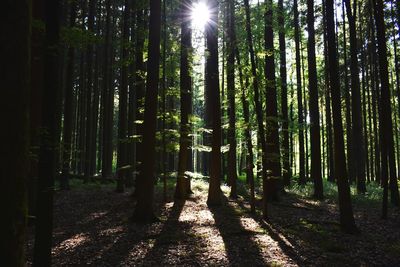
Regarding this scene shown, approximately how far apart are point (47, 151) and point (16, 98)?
3.18 metres

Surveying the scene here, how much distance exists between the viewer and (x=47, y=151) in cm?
644

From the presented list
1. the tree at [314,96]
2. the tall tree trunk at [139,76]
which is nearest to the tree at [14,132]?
the tall tree trunk at [139,76]

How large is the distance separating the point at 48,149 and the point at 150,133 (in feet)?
20.7

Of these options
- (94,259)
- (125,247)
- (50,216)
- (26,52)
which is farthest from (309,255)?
(26,52)

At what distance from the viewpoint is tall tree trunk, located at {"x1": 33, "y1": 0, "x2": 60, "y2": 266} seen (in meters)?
6.41

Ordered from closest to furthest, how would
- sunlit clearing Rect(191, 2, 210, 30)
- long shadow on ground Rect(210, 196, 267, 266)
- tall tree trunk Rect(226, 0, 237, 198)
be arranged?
1. long shadow on ground Rect(210, 196, 267, 266)
2. tall tree trunk Rect(226, 0, 237, 198)
3. sunlit clearing Rect(191, 2, 210, 30)

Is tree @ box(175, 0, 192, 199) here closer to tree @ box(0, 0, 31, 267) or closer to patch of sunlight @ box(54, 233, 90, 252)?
patch of sunlight @ box(54, 233, 90, 252)

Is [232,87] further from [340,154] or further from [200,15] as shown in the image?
[340,154]

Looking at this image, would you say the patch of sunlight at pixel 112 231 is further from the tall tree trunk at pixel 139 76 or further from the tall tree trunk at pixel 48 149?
the tall tree trunk at pixel 48 149

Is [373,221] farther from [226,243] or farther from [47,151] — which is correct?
[47,151]

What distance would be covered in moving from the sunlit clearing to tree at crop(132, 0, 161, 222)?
12.5 ft

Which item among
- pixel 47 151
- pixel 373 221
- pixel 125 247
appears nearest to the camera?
pixel 47 151

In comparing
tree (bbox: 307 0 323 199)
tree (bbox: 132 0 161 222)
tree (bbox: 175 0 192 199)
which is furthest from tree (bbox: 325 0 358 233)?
tree (bbox: 307 0 323 199)

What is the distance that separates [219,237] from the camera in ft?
34.1
